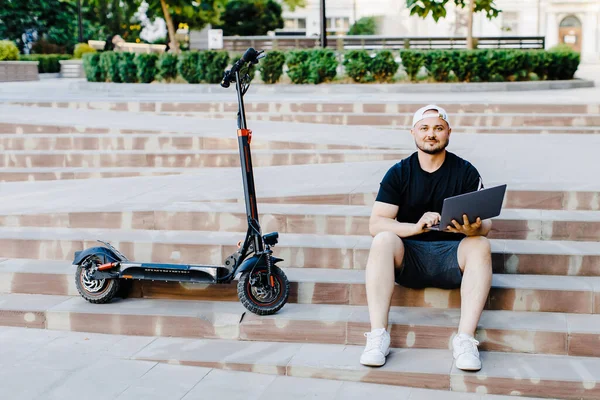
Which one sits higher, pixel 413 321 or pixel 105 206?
pixel 105 206

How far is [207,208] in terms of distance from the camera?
6523 mm

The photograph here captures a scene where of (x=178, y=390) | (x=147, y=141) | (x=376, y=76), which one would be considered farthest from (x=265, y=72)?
(x=178, y=390)

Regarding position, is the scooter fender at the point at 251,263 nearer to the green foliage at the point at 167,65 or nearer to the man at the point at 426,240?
the man at the point at 426,240

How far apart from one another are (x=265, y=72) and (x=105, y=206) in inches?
434

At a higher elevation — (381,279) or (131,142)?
(131,142)

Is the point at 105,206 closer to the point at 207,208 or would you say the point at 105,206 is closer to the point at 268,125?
the point at 207,208

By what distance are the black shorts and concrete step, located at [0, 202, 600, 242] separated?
1087 mm

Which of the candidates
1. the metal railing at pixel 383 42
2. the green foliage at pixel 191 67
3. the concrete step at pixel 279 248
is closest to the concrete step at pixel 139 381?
the concrete step at pixel 279 248

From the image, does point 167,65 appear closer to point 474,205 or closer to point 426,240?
point 426,240

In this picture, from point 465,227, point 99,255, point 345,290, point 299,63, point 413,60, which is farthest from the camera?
point 299,63

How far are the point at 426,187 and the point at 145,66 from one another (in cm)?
1411

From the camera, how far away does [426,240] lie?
4.99m

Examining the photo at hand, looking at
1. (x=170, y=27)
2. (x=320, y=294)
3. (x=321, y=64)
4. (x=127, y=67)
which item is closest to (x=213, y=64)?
(x=127, y=67)

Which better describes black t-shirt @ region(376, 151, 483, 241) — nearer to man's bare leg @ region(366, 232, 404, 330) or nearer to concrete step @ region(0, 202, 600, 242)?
man's bare leg @ region(366, 232, 404, 330)
